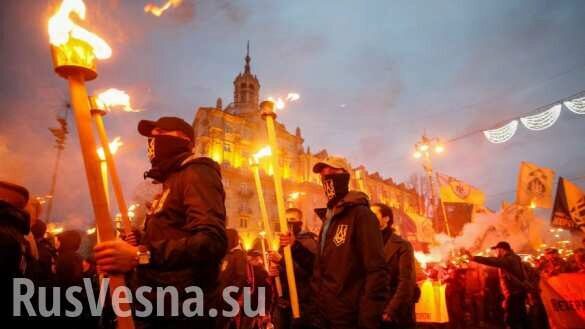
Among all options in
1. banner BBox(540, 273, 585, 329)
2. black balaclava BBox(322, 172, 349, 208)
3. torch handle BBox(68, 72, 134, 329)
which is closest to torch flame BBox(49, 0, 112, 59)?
torch handle BBox(68, 72, 134, 329)

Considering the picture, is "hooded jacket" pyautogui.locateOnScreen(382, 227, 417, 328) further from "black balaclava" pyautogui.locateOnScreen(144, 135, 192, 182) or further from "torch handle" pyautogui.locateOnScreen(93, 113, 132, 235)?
"torch handle" pyautogui.locateOnScreen(93, 113, 132, 235)

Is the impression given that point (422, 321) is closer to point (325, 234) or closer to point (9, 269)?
point (325, 234)

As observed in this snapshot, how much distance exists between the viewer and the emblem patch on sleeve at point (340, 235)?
3.77m

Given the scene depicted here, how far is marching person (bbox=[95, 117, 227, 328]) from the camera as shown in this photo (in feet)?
7.46

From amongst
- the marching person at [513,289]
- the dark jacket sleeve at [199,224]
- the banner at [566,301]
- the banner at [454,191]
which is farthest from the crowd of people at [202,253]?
the banner at [454,191]

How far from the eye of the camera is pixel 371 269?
11.4 feet

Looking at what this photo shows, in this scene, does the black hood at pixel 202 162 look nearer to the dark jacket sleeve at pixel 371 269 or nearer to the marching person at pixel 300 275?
the marching person at pixel 300 275

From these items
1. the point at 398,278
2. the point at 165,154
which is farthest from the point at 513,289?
the point at 165,154

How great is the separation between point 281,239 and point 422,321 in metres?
7.96

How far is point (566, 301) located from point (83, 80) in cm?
1128

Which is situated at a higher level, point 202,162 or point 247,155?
point 247,155

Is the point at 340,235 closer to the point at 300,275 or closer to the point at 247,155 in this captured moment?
the point at 300,275

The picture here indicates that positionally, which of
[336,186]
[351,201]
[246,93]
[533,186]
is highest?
[246,93]

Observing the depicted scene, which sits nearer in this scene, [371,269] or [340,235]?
[371,269]
